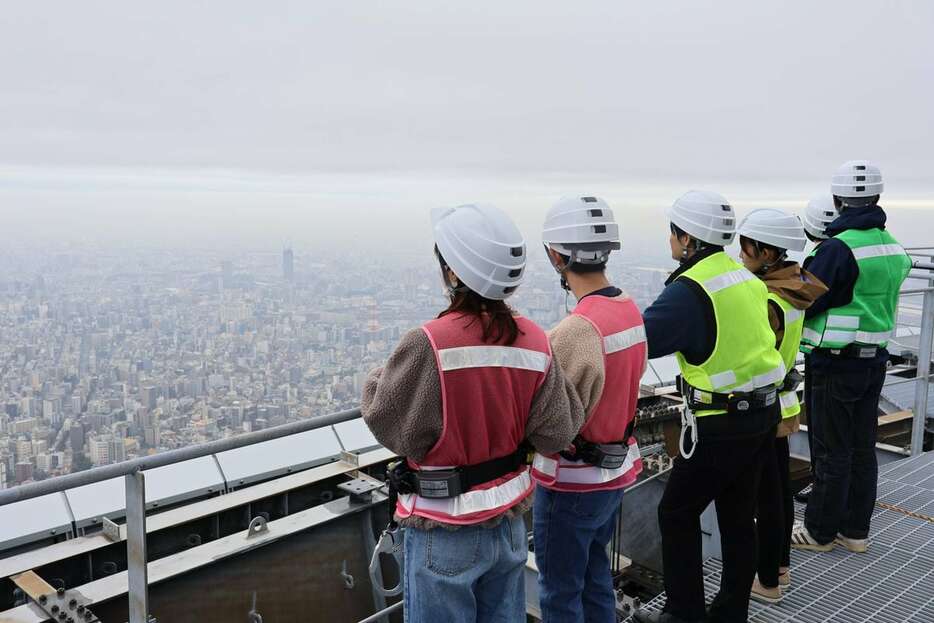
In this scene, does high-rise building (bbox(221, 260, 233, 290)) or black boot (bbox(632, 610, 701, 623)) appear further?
high-rise building (bbox(221, 260, 233, 290))

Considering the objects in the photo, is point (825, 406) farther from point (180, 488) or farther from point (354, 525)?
point (180, 488)

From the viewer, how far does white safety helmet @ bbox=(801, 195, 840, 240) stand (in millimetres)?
4262

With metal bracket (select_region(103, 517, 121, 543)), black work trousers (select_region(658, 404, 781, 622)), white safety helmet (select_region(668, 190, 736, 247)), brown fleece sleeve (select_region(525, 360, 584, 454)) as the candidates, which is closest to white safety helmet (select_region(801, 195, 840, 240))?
white safety helmet (select_region(668, 190, 736, 247))

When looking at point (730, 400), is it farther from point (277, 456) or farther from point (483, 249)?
point (277, 456)

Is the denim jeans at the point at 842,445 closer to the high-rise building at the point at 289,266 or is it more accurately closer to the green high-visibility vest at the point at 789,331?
the green high-visibility vest at the point at 789,331

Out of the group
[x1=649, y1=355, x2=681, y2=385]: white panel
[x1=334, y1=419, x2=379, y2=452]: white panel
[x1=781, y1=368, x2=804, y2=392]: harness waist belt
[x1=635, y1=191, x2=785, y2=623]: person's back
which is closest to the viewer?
[x1=635, y1=191, x2=785, y2=623]: person's back

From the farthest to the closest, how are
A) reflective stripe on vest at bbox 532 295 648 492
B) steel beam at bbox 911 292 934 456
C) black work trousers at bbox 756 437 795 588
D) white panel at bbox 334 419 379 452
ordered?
steel beam at bbox 911 292 934 456
white panel at bbox 334 419 379 452
black work trousers at bbox 756 437 795 588
reflective stripe on vest at bbox 532 295 648 492

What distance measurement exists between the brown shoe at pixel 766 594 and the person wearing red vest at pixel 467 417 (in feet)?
6.15

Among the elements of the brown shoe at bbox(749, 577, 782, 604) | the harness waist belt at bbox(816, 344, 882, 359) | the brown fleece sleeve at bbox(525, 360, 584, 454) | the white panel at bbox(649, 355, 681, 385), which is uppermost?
the brown fleece sleeve at bbox(525, 360, 584, 454)

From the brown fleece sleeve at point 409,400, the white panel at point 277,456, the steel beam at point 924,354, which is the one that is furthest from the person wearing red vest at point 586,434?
the steel beam at point 924,354

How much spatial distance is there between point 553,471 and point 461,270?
0.94 m

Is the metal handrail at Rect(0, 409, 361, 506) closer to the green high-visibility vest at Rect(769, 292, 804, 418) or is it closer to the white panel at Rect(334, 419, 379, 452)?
the green high-visibility vest at Rect(769, 292, 804, 418)

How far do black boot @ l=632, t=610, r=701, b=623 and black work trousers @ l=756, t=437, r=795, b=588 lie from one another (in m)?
0.49

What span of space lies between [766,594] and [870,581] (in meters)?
0.66
